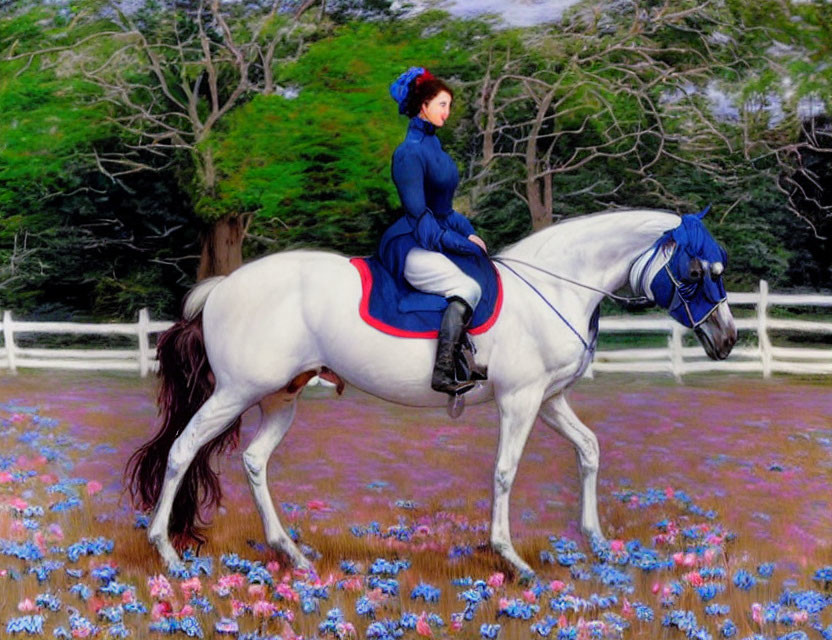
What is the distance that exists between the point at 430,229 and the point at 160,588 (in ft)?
7.50

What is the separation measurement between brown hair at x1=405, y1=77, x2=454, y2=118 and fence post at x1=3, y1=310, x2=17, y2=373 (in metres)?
7.64

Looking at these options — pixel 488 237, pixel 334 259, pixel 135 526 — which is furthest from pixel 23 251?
pixel 334 259

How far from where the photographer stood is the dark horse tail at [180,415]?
222 inches

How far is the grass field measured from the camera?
15.7ft

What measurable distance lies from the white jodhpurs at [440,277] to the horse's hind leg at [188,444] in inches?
47.0

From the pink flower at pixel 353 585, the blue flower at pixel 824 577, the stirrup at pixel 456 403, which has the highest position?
the stirrup at pixel 456 403

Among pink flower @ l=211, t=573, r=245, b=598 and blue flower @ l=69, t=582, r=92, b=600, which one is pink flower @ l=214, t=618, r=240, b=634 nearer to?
pink flower @ l=211, t=573, r=245, b=598

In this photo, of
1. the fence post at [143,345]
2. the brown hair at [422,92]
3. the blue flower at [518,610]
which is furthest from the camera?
the fence post at [143,345]

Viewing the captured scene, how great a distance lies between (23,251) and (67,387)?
203 centimetres

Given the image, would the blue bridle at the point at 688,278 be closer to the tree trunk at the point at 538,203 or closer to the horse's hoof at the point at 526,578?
the horse's hoof at the point at 526,578

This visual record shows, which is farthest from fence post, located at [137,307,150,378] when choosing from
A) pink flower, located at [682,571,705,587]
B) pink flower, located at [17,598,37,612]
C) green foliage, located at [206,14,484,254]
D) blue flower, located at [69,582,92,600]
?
pink flower, located at [682,571,705,587]

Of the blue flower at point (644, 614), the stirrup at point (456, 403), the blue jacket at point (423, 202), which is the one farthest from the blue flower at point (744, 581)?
the blue jacket at point (423, 202)

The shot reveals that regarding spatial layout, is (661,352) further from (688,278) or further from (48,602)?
(48,602)

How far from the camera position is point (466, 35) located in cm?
1049
